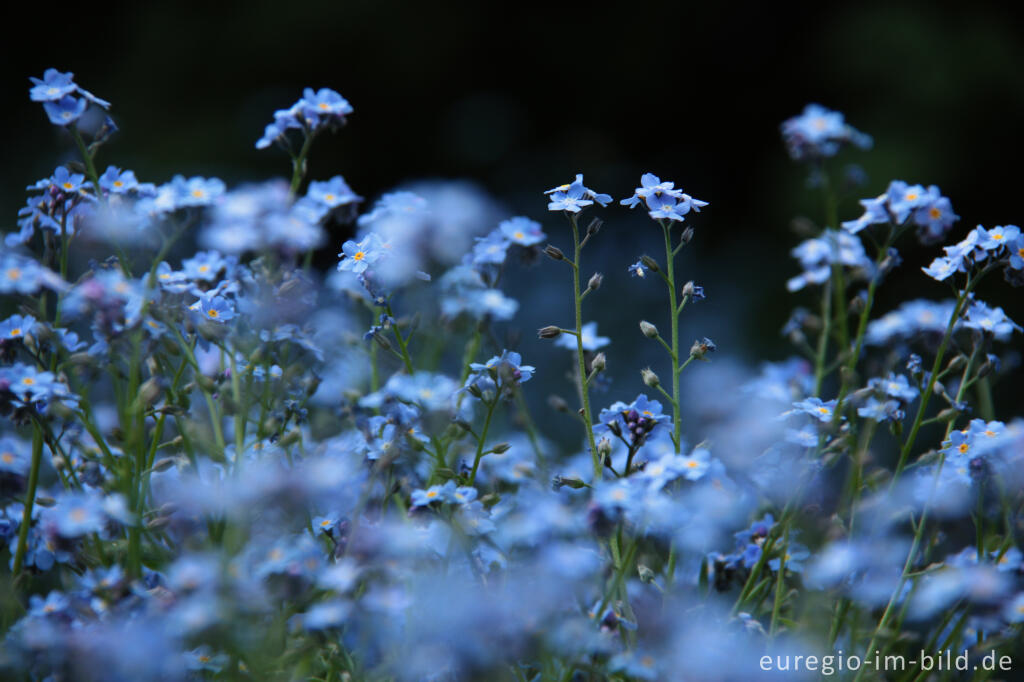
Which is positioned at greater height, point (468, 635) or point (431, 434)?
point (431, 434)

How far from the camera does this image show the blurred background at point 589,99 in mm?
4590

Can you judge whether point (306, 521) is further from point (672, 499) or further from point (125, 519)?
point (672, 499)

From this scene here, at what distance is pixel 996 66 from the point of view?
14.8ft

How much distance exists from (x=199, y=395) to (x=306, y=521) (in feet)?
1.66

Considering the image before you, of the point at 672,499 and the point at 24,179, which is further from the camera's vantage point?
the point at 24,179

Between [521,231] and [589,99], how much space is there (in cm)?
409

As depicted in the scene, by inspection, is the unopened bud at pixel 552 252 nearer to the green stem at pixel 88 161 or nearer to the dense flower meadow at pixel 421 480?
the dense flower meadow at pixel 421 480

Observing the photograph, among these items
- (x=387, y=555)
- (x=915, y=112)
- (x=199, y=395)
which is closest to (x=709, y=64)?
(x=915, y=112)

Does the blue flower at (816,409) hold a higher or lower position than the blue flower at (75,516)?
higher

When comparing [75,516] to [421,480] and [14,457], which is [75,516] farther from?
[421,480]

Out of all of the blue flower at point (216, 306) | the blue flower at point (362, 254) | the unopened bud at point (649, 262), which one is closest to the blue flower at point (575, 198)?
the unopened bud at point (649, 262)

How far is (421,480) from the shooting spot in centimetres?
142

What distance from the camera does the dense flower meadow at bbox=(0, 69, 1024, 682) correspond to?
3.42ft

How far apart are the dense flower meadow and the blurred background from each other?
→ 2948 millimetres
